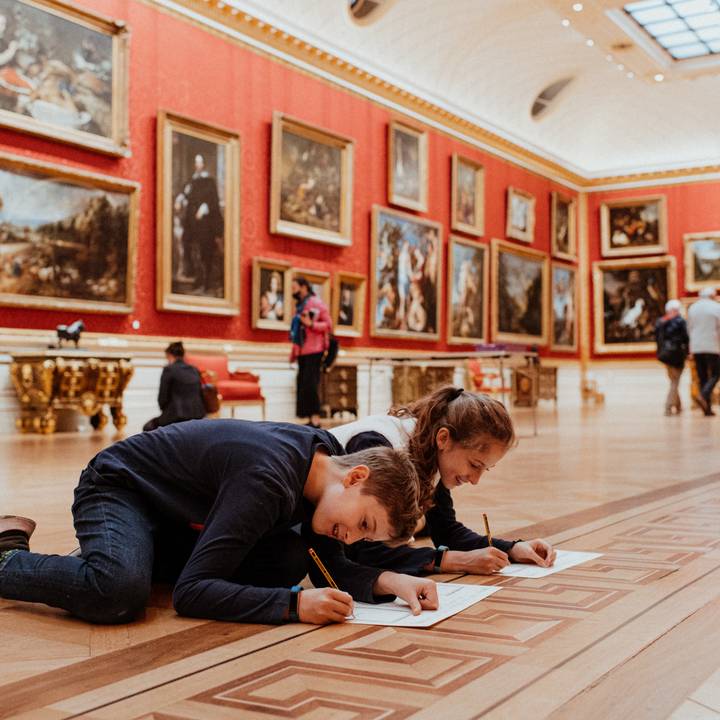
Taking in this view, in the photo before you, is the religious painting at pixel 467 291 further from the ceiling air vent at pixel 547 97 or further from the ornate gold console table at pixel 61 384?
A: the ornate gold console table at pixel 61 384

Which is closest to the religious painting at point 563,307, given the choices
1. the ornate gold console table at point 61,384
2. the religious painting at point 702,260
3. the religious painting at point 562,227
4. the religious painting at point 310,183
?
the religious painting at point 562,227

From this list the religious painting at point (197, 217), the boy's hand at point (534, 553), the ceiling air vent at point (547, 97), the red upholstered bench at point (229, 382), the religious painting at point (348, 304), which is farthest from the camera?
the ceiling air vent at point (547, 97)

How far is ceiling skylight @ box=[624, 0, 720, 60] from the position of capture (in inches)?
686

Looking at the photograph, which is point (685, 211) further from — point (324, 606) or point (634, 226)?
point (324, 606)

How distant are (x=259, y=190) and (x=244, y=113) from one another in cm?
114

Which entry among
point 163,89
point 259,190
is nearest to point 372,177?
point 259,190

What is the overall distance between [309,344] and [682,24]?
401 inches

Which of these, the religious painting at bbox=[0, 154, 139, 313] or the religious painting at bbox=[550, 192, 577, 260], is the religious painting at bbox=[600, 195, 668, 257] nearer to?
the religious painting at bbox=[550, 192, 577, 260]

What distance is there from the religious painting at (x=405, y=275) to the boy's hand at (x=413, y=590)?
14.4 metres

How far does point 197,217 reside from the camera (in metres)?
13.9

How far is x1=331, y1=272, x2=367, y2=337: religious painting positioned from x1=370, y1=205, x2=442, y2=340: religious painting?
381mm

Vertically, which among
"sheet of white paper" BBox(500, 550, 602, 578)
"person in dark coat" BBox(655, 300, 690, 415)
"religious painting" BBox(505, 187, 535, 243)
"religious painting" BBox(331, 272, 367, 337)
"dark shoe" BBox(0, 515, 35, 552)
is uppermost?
"religious painting" BBox(505, 187, 535, 243)

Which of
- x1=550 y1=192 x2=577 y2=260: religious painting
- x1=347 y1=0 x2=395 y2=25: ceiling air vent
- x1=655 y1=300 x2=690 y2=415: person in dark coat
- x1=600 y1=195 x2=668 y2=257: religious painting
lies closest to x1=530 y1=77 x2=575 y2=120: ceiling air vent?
x1=550 y1=192 x2=577 y2=260: religious painting

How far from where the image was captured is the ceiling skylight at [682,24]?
17422mm
